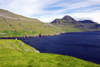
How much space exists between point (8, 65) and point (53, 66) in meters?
10.4

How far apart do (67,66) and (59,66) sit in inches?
82.9

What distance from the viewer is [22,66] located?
18.0m

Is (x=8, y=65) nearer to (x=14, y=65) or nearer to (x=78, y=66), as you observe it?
(x=14, y=65)

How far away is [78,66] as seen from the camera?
20.4 meters

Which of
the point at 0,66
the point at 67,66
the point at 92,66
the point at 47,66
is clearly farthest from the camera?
the point at 92,66

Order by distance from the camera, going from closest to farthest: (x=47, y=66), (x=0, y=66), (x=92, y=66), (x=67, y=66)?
(x=0, y=66) → (x=47, y=66) → (x=67, y=66) → (x=92, y=66)

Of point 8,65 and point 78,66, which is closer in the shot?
point 8,65

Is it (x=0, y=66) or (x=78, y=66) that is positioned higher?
(x=0, y=66)

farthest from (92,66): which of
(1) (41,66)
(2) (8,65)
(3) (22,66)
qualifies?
(2) (8,65)

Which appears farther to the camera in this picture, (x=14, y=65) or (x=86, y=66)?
(x=86, y=66)

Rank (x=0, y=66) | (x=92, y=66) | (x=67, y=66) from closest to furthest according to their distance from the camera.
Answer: (x=0, y=66)
(x=67, y=66)
(x=92, y=66)

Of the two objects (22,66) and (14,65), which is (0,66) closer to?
(14,65)

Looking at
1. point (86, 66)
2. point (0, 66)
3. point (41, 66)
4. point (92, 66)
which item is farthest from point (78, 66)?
point (0, 66)

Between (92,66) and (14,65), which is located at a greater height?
(14,65)
